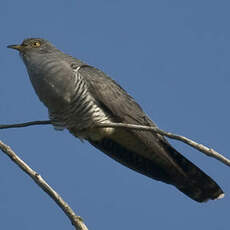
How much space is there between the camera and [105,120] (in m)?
5.32

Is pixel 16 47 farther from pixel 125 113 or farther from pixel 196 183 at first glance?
pixel 196 183

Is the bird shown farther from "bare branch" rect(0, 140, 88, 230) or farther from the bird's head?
"bare branch" rect(0, 140, 88, 230)

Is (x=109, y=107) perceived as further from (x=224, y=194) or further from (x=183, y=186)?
(x=224, y=194)

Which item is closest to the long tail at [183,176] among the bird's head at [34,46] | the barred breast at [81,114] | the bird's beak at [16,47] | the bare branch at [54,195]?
the barred breast at [81,114]

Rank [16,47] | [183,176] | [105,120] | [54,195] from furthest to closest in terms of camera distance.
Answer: [16,47] → [105,120] → [183,176] → [54,195]

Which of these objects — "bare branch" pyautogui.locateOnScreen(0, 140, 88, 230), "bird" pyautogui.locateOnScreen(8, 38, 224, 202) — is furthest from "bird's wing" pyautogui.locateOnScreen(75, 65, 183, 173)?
"bare branch" pyautogui.locateOnScreen(0, 140, 88, 230)

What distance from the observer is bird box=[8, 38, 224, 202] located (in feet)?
17.1

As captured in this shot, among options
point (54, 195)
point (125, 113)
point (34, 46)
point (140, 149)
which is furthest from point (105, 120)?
point (54, 195)

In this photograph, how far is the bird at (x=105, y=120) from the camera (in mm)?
5219

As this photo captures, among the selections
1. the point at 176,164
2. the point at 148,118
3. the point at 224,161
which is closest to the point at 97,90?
Answer: the point at 148,118

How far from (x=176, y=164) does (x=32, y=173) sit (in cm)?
191

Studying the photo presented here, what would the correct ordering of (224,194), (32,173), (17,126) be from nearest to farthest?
1. (32,173)
2. (17,126)
3. (224,194)

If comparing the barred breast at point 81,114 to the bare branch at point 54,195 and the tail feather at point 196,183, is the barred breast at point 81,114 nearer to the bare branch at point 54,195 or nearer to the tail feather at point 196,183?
the tail feather at point 196,183

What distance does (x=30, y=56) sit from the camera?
560 cm
